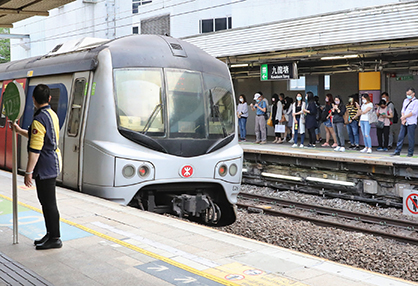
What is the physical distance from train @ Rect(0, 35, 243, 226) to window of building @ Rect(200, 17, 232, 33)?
20.6 meters

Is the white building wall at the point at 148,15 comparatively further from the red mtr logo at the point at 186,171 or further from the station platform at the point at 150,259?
the station platform at the point at 150,259

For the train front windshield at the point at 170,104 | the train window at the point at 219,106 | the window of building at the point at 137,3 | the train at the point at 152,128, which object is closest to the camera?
the train at the point at 152,128

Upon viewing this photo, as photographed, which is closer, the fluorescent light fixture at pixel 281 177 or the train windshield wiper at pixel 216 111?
the train windshield wiper at pixel 216 111

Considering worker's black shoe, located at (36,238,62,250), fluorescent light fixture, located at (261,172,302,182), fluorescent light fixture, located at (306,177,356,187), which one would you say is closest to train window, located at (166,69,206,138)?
worker's black shoe, located at (36,238,62,250)

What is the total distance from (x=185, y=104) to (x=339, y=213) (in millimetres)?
4820

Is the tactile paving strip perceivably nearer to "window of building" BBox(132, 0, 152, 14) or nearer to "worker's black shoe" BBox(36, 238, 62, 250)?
"worker's black shoe" BBox(36, 238, 62, 250)

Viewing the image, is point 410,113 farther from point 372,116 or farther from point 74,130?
point 74,130

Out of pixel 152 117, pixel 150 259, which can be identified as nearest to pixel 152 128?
pixel 152 117

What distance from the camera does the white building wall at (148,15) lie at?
23.8m

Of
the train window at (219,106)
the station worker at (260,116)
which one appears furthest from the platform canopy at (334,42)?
the train window at (219,106)

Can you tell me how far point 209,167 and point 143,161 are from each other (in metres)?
1.06

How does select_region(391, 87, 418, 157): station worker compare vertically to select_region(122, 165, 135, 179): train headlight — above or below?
above

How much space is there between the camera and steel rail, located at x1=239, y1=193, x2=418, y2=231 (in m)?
9.63

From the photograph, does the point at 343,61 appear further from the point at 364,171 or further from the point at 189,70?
the point at 189,70
